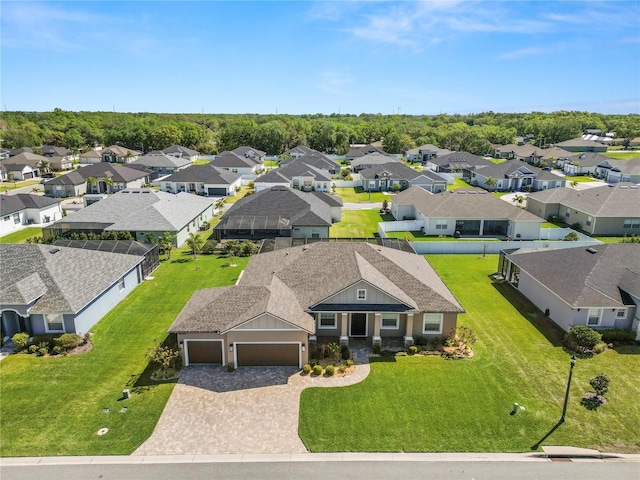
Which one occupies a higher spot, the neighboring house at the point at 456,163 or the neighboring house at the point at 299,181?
the neighboring house at the point at 456,163

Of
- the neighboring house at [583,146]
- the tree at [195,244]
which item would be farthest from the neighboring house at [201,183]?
the neighboring house at [583,146]

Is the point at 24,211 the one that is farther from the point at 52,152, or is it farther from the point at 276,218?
the point at 52,152

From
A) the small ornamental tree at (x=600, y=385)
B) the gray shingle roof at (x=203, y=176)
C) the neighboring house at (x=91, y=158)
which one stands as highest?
the neighboring house at (x=91, y=158)

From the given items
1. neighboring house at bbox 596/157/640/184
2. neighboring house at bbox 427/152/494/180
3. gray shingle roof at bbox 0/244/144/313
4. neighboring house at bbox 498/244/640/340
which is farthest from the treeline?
neighboring house at bbox 498/244/640/340

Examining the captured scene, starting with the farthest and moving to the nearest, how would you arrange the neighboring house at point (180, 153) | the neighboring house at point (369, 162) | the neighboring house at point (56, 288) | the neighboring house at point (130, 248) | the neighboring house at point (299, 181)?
the neighboring house at point (180, 153) < the neighboring house at point (369, 162) < the neighboring house at point (299, 181) < the neighboring house at point (130, 248) < the neighboring house at point (56, 288)

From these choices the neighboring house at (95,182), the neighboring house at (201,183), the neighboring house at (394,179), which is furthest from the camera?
the neighboring house at (394,179)

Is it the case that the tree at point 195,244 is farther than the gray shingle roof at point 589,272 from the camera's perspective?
Yes

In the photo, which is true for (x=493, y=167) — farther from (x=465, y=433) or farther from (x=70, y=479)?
(x=70, y=479)

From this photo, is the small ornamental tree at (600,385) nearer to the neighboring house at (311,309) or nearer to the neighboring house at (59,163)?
the neighboring house at (311,309)

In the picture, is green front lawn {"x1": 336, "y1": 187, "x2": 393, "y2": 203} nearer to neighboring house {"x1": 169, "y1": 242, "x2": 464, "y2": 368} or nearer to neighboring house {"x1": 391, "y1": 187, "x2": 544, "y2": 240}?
neighboring house {"x1": 391, "y1": 187, "x2": 544, "y2": 240}

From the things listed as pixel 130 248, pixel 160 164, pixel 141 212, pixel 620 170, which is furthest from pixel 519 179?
pixel 160 164
